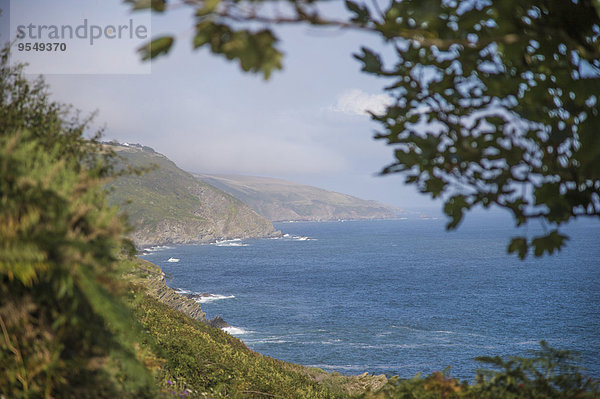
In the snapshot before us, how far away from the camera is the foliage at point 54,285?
7.89ft

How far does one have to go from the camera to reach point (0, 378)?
9.04ft

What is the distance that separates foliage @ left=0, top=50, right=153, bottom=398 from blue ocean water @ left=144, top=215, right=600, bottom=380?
3751 centimetres

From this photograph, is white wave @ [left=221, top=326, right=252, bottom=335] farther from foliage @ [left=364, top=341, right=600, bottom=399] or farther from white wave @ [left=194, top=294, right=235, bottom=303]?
foliage @ [left=364, top=341, right=600, bottom=399]

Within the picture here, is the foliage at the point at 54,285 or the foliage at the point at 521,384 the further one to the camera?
the foliage at the point at 521,384

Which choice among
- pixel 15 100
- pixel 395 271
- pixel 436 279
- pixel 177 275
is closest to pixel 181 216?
pixel 177 275

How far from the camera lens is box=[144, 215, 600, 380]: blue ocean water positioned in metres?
43.0

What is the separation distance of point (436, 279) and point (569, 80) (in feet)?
278

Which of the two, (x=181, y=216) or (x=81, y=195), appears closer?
(x=81, y=195)

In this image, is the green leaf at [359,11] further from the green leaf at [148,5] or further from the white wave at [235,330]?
the white wave at [235,330]

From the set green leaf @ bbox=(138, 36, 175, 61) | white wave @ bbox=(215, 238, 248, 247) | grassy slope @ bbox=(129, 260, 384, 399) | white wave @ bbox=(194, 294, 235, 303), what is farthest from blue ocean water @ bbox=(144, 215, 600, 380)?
green leaf @ bbox=(138, 36, 175, 61)

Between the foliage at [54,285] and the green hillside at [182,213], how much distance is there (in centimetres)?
13935

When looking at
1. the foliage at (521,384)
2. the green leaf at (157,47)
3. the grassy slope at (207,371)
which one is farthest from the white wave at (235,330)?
the green leaf at (157,47)

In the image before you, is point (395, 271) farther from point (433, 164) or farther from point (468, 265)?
point (433, 164)

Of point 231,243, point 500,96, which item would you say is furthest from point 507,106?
point 231,243
